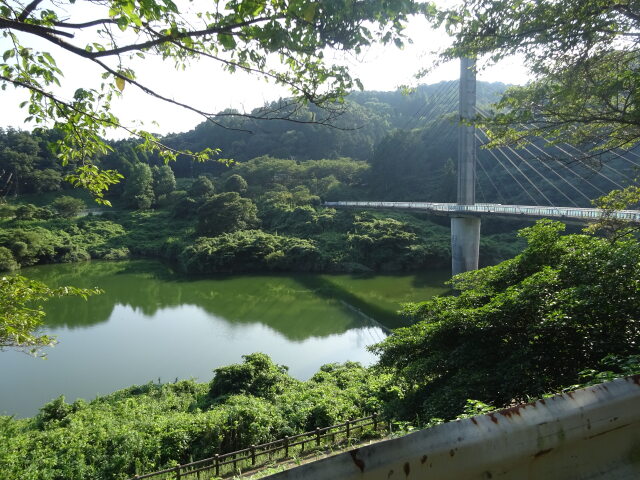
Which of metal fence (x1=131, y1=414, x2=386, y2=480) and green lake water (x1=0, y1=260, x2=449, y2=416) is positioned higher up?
metal fence (x1=131, y1=414, x2=386, y2=480)

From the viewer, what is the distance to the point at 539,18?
3.01m

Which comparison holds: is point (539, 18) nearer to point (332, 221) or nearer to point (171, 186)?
point (332, 221)

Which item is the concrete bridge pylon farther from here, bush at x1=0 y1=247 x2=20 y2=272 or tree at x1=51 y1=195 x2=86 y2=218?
tree at x1=51 y1=195 x2=86 y2=218

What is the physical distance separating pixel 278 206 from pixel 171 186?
46.2ft

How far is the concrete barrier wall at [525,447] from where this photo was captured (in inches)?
33.2

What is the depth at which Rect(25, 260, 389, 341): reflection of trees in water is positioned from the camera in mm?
12531

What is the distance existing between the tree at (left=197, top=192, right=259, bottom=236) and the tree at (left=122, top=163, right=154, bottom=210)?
36.0 feet

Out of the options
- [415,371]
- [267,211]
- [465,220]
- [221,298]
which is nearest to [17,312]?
[415,371]

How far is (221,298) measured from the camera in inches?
620

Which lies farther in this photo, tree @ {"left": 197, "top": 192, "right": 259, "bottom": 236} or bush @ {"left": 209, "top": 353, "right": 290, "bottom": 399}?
tree @ {"left": 197, "top": 192, "right": 259, "bottom": 236}

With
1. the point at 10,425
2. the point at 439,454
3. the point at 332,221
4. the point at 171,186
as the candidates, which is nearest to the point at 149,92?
the point at 439,454

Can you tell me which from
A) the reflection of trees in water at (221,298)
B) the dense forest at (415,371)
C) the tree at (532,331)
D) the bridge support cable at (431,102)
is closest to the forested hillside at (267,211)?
Answer: the bridge support cable at (431,102)

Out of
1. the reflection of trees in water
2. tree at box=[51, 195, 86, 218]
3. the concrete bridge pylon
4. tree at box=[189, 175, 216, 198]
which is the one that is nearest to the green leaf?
Result: the reflection of trees in water

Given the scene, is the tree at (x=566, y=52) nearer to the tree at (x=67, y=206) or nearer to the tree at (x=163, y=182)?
the tree at (x=67, y=206)
